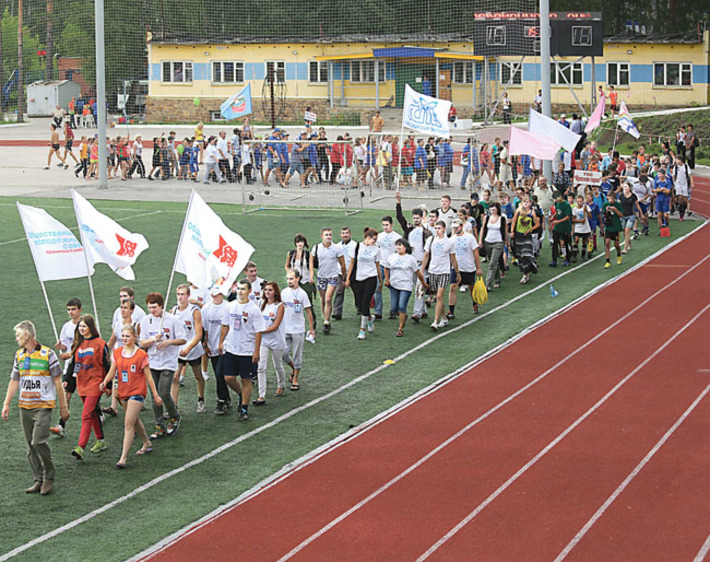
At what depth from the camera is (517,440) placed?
1216 cm

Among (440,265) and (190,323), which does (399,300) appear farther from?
(190,323)

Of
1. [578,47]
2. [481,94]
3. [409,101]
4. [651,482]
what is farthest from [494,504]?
[481,94]

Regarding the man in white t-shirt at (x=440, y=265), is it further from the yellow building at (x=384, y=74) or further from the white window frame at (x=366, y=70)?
the white window frame at (x=366, y=70)

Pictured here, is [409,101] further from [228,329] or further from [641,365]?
[228,329]

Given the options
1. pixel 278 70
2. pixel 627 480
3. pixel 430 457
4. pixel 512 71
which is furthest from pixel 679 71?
pixel 627 480

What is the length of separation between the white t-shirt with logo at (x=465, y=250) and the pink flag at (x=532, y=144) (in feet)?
21.0

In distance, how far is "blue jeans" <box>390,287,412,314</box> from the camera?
1705cm

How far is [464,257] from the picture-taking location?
59.5ft

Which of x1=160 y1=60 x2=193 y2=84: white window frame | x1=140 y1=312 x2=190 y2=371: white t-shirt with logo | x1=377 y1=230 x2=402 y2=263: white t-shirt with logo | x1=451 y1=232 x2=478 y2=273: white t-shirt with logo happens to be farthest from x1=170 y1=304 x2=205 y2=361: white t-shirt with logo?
x1=160 y1=60 x2=193 y2=84: white window frame

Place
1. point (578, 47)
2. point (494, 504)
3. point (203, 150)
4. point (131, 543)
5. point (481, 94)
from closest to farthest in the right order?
point (131, 543) → point (494, 504) → point (203, 150) → point (578, 47) → point (481, 94)

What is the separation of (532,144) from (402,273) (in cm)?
859

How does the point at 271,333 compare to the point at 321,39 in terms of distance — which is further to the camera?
the point at 321,39

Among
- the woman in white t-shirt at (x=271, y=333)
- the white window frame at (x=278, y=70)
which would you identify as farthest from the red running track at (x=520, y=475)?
the white window frame at (x=278, y=70)

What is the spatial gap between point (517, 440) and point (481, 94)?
156 ft
